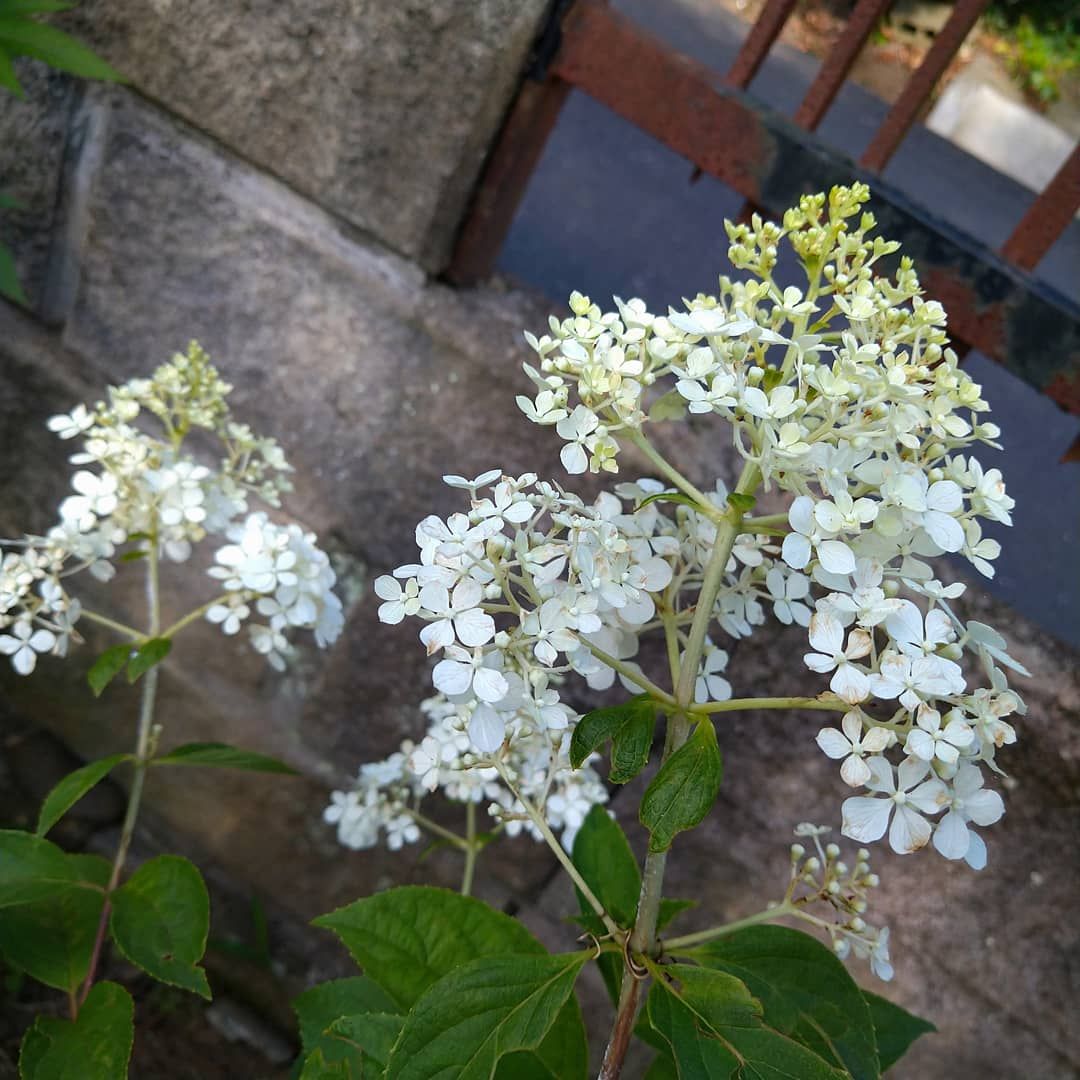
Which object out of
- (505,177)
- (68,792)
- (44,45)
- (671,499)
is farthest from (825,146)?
(68,792)

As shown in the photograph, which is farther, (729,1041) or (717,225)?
(717,225)

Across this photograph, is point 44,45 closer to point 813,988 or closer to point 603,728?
point 603,728

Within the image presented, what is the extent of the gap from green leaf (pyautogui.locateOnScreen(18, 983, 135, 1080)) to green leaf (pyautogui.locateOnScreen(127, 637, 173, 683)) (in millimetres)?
364

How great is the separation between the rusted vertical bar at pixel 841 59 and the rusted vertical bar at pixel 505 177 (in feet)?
1.02

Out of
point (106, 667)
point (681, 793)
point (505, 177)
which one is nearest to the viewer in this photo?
point (681, 793)

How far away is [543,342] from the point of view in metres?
0.75

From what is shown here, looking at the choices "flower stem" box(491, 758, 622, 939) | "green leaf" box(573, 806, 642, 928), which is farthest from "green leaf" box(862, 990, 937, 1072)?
"flower stem" box(491, 758, 622, 939)

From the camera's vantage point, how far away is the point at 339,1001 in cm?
122

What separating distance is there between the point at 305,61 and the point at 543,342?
2.82 feet

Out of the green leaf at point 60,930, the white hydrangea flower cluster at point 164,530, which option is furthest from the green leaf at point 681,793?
the green leaf at point 60,930

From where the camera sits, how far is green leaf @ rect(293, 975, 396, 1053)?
120 cm

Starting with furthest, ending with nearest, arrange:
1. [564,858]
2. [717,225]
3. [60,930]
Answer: [717,225] → [60,930] → [564,858]

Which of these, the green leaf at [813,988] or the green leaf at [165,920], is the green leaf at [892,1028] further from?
the green leaf at [165,920]

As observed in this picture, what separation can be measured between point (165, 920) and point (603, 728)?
2.27 ft
